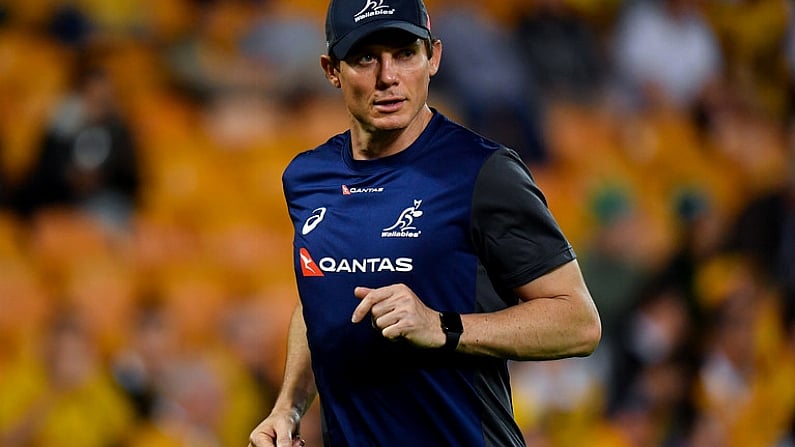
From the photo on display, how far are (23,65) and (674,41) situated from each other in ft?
14.9

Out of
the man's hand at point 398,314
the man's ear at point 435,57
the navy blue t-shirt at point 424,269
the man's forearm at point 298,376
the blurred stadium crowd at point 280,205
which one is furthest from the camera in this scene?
the blurred stadium crowd at point 280,205

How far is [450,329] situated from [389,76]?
1.98 feet

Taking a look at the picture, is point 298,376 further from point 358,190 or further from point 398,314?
point 398,314

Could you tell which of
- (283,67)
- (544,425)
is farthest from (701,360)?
(283,67)

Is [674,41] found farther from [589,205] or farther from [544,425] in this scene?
[544,425]

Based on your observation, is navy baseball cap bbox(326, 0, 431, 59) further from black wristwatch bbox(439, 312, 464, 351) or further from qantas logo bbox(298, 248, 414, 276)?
black wristwatch bbox(439, 312, 464, 351)

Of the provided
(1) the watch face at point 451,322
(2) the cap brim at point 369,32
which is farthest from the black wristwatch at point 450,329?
(2) the cap brim at point 369,32

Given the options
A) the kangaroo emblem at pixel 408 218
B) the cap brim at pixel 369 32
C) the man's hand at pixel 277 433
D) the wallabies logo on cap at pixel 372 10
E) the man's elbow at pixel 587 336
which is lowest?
the man's hand at pixel 277 433

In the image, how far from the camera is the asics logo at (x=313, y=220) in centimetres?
349

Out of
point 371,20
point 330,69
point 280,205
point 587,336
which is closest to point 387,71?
point 371,20

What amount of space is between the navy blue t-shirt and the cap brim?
0.24 meters

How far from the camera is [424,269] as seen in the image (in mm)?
3264

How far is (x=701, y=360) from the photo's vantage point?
8062 mm

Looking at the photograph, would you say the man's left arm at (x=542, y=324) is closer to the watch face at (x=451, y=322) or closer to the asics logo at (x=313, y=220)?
the watch face at (x=451, y=322)
